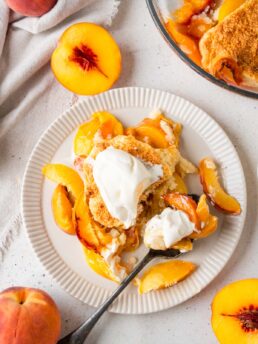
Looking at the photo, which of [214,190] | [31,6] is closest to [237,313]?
[214,190]

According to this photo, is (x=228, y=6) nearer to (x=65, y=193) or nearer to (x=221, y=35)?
(x=221, y=35)

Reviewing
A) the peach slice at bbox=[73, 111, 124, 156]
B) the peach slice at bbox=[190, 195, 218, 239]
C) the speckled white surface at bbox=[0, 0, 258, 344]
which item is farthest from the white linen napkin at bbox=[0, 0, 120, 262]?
the peach slice at bbox=[190, 195, 218, 239]

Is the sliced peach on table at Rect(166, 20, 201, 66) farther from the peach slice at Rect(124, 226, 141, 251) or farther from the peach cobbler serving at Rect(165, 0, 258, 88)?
the peach slice at Rect(124, 226, 141, 251)

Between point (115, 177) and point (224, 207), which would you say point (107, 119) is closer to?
point (115, 177)

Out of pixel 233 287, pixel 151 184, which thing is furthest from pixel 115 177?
pixel 233 287

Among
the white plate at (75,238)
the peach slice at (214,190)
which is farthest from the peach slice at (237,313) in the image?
the peach slice at (214,190)
